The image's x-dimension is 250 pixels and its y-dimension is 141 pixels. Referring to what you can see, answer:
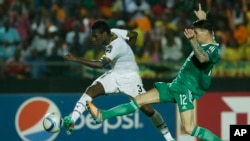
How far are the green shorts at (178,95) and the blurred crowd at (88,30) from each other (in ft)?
9.18

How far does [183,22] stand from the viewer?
65.0ft

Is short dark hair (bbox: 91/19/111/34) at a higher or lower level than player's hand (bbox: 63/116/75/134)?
higher

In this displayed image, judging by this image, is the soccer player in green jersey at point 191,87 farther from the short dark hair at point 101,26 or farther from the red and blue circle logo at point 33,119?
the red and blue circle logo at point 33,119

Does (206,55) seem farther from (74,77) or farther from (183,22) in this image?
(183,22)

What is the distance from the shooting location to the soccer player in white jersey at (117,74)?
14492mm

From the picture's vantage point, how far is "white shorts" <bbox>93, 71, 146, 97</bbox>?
1473 centimetres

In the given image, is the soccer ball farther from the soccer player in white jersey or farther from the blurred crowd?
the blurred crowd

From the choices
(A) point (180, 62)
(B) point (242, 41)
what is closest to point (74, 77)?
(A) point (180, 62)

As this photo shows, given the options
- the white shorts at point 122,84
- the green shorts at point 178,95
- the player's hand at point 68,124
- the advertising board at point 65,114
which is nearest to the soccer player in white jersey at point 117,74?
the white shorts at point 122,84

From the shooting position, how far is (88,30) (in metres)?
19.4

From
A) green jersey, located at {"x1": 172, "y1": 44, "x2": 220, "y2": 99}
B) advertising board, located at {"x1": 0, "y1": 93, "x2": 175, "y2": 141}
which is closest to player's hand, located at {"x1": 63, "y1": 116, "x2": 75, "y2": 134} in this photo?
green jersey, located at {"x1": 172, "y1": 44, "x2": 220, "y2": 99}

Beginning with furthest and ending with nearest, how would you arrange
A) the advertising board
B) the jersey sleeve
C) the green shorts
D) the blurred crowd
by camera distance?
the blurred crowd
the advertising board
the green shorts
the jersey sleeve

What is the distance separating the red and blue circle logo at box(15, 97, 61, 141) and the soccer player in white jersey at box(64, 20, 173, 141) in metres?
1.64

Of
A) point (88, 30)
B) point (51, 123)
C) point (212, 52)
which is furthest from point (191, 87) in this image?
point (88, 30)
